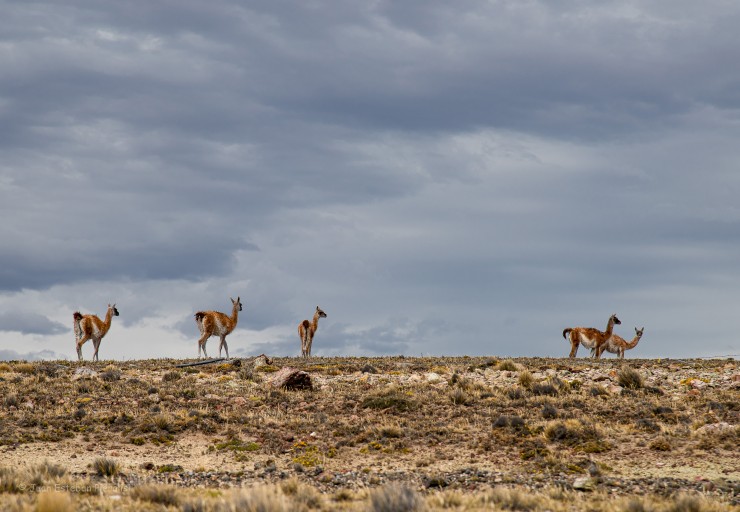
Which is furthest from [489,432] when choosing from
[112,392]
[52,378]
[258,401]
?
[52,378]

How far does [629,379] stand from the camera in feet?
90.7

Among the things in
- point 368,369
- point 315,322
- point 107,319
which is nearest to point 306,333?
point 315,322

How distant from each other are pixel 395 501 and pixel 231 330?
3319cm

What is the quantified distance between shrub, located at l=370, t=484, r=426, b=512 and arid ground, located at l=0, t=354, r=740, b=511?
4 centimetres

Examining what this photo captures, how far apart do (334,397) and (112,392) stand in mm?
8399

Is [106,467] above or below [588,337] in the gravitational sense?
below

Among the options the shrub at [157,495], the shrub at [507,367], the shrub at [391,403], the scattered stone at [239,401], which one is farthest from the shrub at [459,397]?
the shrub at [157,495]

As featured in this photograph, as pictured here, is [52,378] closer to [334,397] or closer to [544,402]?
[334,397]

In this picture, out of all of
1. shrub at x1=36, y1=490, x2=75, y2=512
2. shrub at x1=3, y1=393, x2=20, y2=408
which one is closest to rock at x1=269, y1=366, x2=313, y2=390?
shrub at x1=3, y1=393, x2=20, y2=408

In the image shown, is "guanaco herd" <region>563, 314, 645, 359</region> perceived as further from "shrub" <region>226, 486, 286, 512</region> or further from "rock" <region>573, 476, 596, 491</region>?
"shrub" <region>226, 486, 286, 512</region>

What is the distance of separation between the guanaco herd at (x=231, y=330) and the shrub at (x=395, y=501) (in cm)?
3046

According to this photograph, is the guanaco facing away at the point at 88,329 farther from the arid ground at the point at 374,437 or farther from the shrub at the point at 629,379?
the shrub at the point at 629,379

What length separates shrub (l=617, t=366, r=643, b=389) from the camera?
90.0ft

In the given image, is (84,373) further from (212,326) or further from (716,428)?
(716,428)
